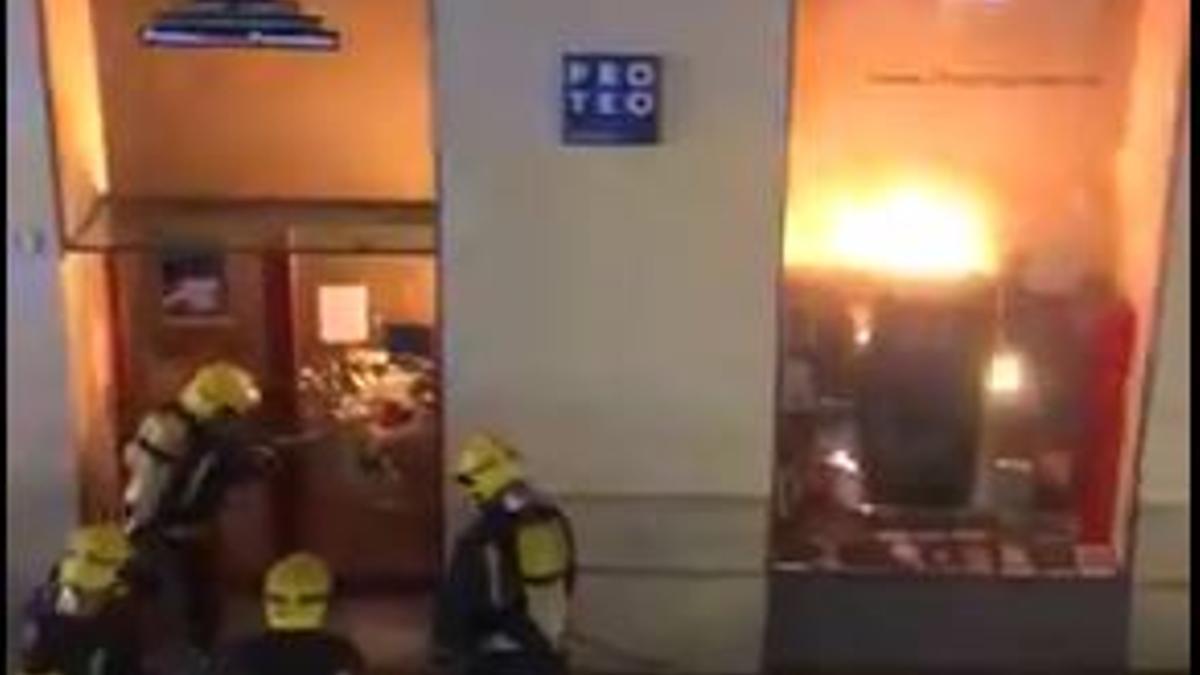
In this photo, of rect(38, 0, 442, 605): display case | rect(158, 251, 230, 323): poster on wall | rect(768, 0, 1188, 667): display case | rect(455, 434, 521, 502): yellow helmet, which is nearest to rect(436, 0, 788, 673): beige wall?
rect(768, 0, 1188, 667): display case

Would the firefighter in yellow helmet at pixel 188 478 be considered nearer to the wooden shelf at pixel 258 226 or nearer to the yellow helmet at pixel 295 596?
the wooden shelf at pixel 258 226

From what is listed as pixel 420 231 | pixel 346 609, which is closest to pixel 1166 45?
pixel 420 231

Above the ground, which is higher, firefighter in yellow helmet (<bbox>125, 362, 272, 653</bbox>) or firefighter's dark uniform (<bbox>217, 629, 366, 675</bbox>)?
firefighter in yellow helmet (<bbox>125, 362, 272, 653</bbox>)

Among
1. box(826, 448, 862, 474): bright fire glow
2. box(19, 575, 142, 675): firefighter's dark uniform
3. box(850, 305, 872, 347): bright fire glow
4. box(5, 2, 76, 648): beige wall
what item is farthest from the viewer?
box(826, 448, 862, 474): bright fire glow

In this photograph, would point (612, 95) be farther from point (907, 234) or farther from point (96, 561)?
point (96, 561)

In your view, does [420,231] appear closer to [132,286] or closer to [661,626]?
[132,286]

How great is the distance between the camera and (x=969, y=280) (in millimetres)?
9492

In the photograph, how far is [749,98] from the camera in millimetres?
9008

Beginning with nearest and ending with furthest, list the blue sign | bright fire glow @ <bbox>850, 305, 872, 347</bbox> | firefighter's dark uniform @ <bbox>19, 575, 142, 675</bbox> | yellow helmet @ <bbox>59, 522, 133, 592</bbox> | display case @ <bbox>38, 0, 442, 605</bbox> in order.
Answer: firefighter's dark uniform @ <bbox>19, 575, 142, 675</bbox> → yellow helmet @ <bbox>59, 522, 133, 592</bbox> → the blue sign → display case @ <bbox>38, 0, 442, 605</bbox> → bright fire glow @ <bbox>850, 305, 872, 347</bbox>

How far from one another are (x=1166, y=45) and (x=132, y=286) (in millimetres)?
4205

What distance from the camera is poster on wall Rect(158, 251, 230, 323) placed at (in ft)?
31.3

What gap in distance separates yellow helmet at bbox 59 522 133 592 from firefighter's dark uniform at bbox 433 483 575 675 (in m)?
1.21

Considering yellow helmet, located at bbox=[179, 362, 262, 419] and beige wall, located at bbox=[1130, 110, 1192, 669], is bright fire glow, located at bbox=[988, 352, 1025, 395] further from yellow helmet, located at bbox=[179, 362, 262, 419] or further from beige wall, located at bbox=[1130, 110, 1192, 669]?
yellow helmet, located at bbox=[179, 362, 262, 419]

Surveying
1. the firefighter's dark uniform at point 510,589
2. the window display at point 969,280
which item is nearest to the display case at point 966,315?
the window display at point 969,280
